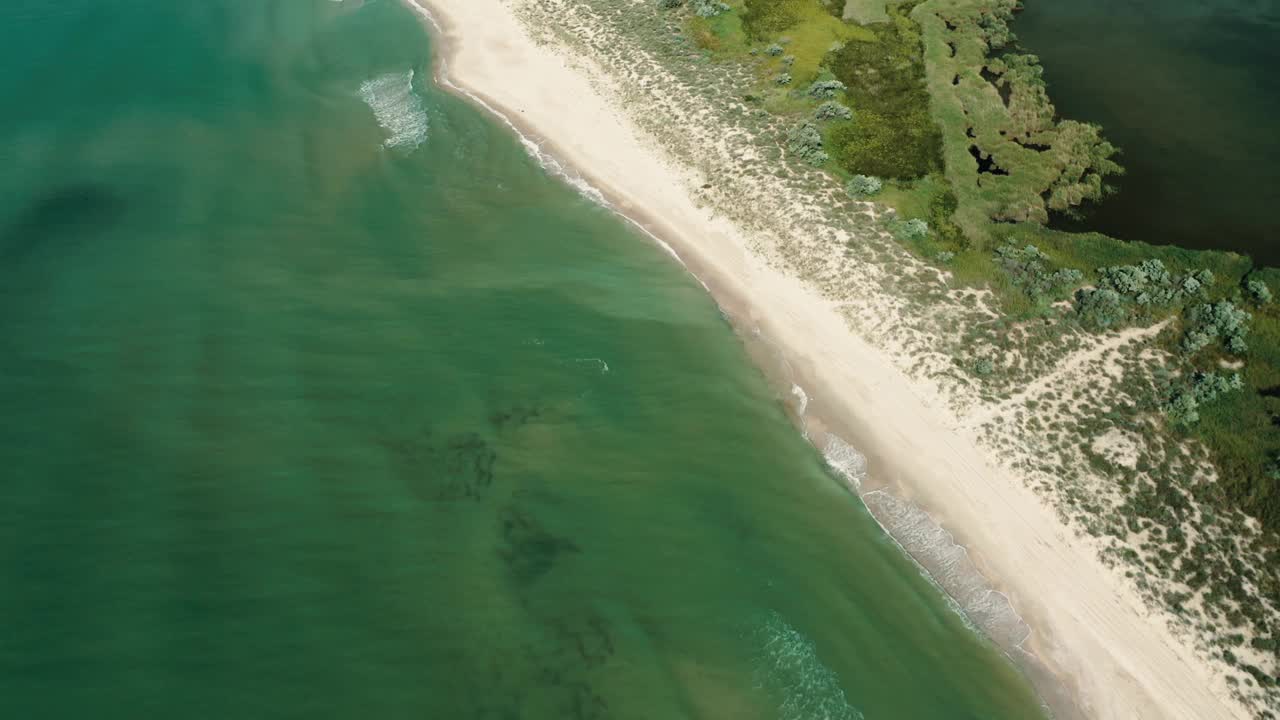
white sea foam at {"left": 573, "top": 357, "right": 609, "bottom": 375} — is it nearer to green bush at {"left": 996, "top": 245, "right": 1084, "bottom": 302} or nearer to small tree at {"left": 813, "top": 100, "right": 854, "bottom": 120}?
green bush at {"left": 996, "top": 245, "right": 1084, "bottom": 302}

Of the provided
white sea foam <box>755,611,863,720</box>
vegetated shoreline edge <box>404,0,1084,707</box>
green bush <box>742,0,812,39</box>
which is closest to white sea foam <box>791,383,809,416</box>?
vegetated shoreline edge <box>404,0,1084,707</box>

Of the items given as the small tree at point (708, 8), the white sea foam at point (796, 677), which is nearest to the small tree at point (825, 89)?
the small tree at point (708, 8)

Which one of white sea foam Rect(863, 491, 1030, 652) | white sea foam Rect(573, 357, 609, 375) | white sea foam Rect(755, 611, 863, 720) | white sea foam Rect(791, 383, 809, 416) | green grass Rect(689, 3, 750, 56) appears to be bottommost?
white sea foam Rect(755, 611, 863, 720)

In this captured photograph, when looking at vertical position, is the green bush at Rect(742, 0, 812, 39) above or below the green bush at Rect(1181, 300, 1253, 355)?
above

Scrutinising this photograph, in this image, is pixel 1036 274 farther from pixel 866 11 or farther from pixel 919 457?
pixel 866 11

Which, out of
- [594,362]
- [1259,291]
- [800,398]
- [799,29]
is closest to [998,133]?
[799,29]

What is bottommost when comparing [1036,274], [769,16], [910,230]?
[1036,274]

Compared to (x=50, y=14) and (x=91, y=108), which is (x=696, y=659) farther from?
(x=50, y=14)

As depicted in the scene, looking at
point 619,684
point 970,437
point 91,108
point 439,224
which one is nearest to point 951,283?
point 970,437
